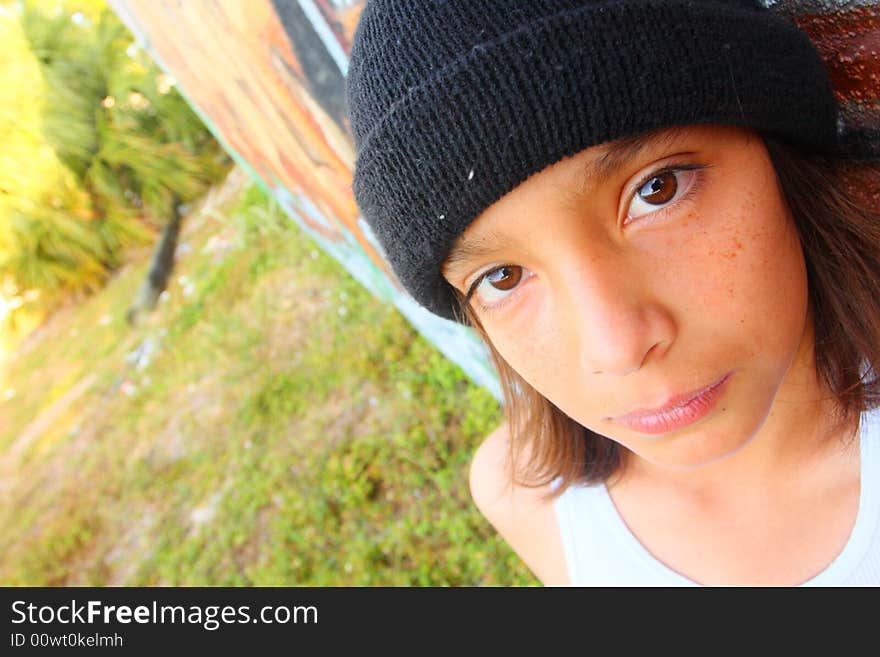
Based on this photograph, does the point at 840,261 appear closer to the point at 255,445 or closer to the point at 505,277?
the point at 505,277

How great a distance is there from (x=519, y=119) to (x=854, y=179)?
730 millimetres

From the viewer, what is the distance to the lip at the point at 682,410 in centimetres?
115

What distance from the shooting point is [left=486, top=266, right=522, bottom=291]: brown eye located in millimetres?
1240

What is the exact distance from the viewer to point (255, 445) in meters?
4.61

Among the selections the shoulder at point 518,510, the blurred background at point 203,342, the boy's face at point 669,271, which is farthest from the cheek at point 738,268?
the blurred background at point 203,342

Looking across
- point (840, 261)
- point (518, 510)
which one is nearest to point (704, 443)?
point (840, 261)

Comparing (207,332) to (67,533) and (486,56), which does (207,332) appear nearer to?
(67,533)

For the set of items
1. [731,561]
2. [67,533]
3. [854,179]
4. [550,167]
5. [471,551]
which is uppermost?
[550,167]

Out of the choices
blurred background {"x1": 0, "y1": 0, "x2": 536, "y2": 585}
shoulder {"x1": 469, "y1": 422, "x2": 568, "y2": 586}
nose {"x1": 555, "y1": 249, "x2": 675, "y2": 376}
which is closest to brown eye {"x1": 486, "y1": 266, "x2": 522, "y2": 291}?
nose {"x1": 555, "y1": 249, "x2": 675, "y2": 376}

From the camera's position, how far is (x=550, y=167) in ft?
3.51

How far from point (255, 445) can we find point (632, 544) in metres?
3.40

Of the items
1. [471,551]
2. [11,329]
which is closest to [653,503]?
[471,551]

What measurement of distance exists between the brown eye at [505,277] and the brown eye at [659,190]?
0.25 m

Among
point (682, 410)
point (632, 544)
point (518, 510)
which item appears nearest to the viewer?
point (682, 410)
